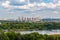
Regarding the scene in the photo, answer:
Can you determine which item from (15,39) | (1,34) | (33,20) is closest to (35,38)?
(15,39)

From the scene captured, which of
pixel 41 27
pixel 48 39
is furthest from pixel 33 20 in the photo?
pixel 48 39

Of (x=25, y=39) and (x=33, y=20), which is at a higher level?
(x=25, y=39)

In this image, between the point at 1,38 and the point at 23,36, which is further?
the point at 23,36

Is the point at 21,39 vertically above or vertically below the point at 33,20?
above

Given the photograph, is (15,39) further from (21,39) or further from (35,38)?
(35,38)

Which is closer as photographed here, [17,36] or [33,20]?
[17,36]

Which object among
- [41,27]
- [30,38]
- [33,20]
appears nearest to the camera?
[30,38]

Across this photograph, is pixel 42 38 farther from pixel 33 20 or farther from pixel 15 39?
pixel 33 20

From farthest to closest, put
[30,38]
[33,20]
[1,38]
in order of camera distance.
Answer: [33,20] < [30,38] < [1,38]

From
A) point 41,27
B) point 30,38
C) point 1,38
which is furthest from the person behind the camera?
point 41,27
